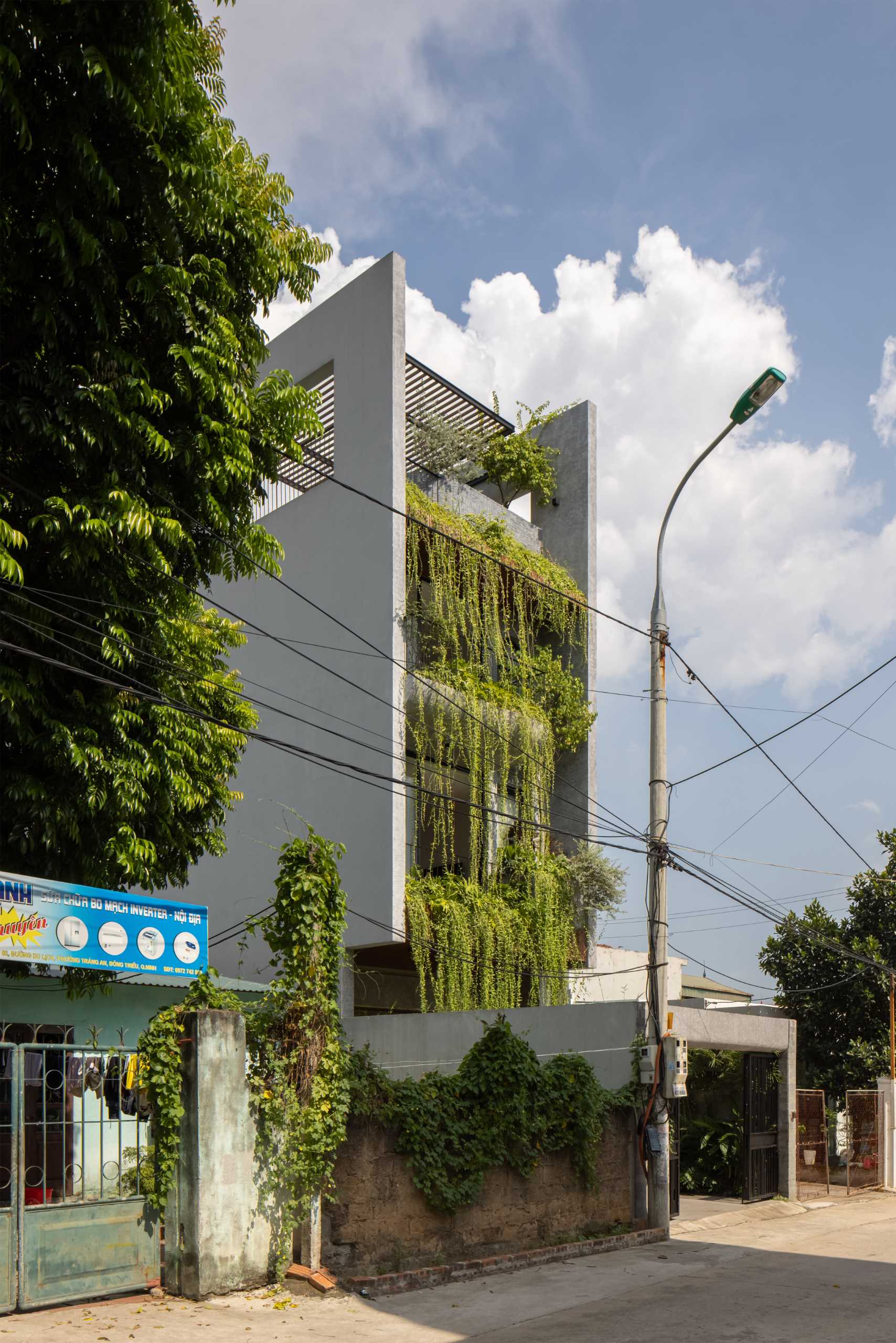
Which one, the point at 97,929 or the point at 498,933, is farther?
the point at 498,933

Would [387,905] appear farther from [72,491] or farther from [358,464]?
[72,491]

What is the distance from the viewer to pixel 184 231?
11070mm

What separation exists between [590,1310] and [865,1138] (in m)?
14.7

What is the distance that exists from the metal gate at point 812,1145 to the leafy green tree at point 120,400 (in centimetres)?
1411

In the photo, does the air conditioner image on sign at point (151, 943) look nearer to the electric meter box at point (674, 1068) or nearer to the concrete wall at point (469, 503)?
the electric meter box at point (674, 1068)

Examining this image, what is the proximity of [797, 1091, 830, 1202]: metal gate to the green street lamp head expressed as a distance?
1259 cm

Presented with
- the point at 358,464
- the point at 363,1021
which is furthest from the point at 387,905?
the point at 358,464

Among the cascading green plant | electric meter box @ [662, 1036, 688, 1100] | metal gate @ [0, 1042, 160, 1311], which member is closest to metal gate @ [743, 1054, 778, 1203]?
the cascading green plant

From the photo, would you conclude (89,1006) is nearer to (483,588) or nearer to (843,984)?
(483,588)

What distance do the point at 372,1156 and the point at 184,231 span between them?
8734 millimetres

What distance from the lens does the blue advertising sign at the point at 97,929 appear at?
11523 mm

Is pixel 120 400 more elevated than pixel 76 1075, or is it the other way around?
pixel 120 400

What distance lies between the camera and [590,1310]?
1040 cm

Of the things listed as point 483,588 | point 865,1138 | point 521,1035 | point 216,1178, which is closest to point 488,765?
point 483,588
